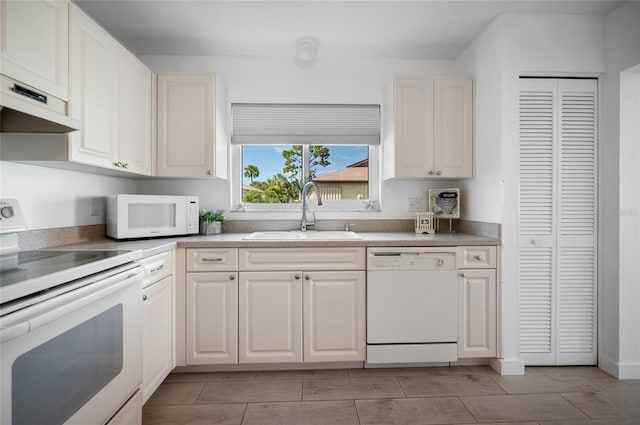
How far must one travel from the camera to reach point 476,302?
219cm

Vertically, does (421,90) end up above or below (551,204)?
above

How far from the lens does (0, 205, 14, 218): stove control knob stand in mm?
1303

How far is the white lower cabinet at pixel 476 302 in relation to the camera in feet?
7.18

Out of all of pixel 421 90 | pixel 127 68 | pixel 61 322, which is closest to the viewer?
pixel 61 322

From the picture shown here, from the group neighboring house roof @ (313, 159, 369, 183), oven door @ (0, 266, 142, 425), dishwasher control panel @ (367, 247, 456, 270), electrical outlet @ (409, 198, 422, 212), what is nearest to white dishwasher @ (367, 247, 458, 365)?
dishwasher control panel @ (367, 247, 456, 270)

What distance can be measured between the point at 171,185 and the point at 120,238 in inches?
30.5

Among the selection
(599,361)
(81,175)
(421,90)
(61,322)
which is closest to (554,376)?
(599,361)

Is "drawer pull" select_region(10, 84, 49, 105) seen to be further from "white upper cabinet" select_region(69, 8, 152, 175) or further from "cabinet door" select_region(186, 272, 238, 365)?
"cabinet door" select_region(186, 272, 238, 365)

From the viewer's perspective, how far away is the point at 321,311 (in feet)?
7.00

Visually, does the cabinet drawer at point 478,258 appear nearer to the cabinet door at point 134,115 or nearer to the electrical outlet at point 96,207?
the cabinet door at point 134,115

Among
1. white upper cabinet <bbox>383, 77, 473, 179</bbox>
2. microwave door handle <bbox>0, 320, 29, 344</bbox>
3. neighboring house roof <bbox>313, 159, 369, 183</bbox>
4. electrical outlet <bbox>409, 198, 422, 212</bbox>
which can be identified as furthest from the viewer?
neighboring house roof <bbox>313, 159, 369, 183</bbox>

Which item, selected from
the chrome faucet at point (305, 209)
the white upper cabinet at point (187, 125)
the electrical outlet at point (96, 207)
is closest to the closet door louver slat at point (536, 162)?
the chrome faucet at point (305, 209)

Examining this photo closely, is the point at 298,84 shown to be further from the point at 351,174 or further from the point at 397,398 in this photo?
the point at 397,398

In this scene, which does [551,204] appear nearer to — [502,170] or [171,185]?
[502,170]
